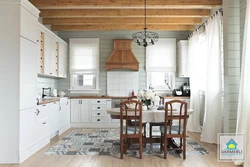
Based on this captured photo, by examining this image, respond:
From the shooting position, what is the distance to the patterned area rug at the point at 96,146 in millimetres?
4090

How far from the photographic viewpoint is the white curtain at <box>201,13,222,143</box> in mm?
4605

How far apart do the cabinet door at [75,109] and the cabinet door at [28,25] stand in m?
2.73

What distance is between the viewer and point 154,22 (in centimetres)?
612

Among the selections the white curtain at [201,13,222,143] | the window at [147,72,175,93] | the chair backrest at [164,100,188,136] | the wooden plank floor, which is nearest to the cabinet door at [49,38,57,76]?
the wooden plank floor

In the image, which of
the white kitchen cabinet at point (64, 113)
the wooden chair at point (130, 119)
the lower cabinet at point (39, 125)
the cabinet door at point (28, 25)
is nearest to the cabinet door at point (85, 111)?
the white kitchen cabinet at point (64, 113)

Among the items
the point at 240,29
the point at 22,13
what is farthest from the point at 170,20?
the point at 22,13

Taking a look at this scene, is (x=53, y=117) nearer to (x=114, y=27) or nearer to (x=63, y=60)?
(x=63, y=60)

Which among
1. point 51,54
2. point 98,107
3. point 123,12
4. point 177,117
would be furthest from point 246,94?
point 51,54

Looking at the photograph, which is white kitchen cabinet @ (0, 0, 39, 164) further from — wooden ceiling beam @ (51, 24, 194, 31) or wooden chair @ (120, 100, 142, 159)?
wooden ceiling beam @ (51, 24, 194, 31)

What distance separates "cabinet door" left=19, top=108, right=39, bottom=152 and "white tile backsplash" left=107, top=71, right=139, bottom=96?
326cm

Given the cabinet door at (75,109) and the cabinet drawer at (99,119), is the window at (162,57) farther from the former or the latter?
the cabinet door at (75,109)

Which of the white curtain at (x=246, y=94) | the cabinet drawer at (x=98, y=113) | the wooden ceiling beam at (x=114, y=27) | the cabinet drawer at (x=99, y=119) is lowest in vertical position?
the cabinet drawer at (x=99, y=119)

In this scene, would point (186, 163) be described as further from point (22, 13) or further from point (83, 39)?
point (83, 39)

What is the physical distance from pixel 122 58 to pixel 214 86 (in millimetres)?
2916
